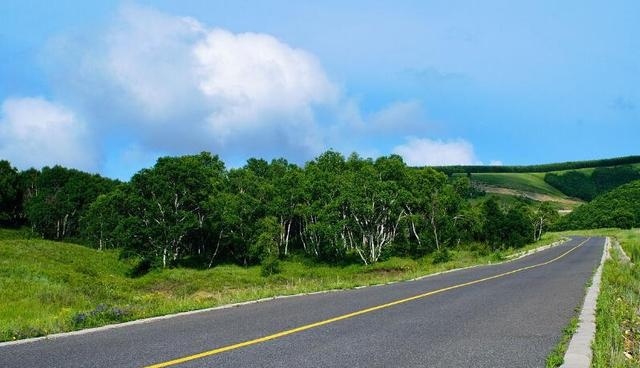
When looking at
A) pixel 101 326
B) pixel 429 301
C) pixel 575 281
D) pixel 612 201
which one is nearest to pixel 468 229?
pixel 575 281

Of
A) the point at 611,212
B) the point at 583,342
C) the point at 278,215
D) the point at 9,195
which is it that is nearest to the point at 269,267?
the point at 278,215

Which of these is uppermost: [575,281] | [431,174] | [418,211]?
[431,174]

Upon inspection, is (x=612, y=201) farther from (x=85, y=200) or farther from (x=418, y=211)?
(x=85, y=200)

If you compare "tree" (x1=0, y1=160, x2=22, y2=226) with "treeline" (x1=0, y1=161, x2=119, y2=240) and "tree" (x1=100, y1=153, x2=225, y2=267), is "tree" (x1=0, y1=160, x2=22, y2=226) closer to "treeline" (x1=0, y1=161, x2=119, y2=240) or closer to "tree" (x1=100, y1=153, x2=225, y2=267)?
"treeline" (x1=0, y1=161, x2=119, y2=240)

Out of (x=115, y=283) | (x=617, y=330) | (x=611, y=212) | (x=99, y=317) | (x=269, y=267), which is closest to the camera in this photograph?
(x=617, y=330)

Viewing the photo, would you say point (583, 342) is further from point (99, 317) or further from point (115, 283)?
point (115, 283)

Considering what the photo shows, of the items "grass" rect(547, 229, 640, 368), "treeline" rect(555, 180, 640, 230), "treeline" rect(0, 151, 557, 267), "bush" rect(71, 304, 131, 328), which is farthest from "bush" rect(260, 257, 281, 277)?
"treeline" rect(555, 180, 640, 230)

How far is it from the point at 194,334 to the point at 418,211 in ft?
249

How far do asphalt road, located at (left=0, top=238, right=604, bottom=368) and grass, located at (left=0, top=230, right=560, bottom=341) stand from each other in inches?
53.4

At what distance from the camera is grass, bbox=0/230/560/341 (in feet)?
44.0

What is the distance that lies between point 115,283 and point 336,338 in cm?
4491

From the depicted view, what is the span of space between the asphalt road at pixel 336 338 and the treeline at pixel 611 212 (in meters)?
175

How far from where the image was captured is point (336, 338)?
10.4 meters

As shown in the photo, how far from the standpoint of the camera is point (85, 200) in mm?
108875
